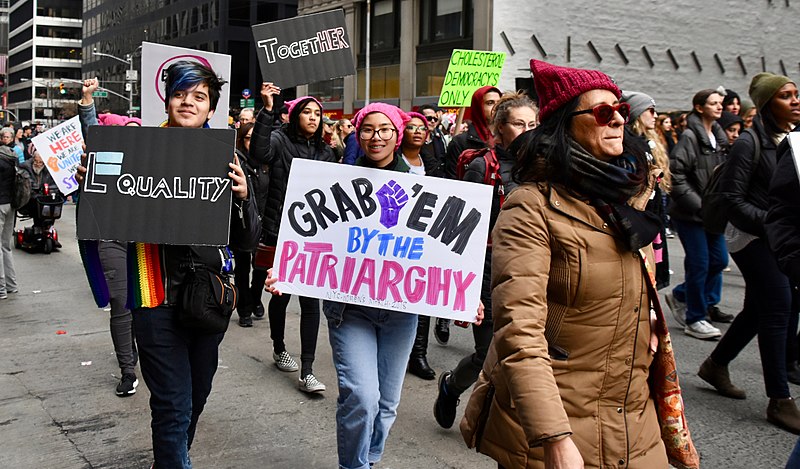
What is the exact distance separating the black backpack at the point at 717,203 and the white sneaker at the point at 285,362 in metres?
3.16

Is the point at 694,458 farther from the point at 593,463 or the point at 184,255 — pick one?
the point at 184,255

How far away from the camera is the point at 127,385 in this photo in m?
5.80

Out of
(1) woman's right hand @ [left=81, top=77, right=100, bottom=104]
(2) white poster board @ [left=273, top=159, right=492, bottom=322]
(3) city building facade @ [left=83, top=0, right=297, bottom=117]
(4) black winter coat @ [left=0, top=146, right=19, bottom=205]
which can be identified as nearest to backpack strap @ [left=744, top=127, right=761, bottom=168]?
(2) white poster board @ [left=273, top=159, right=492, bottom=322]

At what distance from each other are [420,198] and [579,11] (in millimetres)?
30490

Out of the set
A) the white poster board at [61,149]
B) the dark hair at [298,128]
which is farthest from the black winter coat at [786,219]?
the white poster board at [61,149]

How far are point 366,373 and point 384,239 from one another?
0.65 metres

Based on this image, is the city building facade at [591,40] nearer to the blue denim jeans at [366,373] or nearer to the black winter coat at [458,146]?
the black winter coat at [458,146]

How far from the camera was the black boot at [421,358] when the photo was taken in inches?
246

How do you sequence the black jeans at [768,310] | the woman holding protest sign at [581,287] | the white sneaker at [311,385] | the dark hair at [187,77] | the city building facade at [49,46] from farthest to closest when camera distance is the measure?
1. the city building facade at [49,46]
2. the white sneaker at [311,385]
3. the black jeans at [768,310]
4. the dark hair at [187,77]
5. the woman holding protest sign at [581,287]

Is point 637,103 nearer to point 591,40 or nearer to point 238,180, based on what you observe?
point 238,180

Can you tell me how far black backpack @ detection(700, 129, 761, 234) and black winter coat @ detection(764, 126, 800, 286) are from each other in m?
1.94

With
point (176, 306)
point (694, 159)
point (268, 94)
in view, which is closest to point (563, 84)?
point (176, 306)

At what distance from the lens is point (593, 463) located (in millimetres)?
2488

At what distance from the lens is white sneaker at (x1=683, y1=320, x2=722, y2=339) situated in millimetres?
7406
